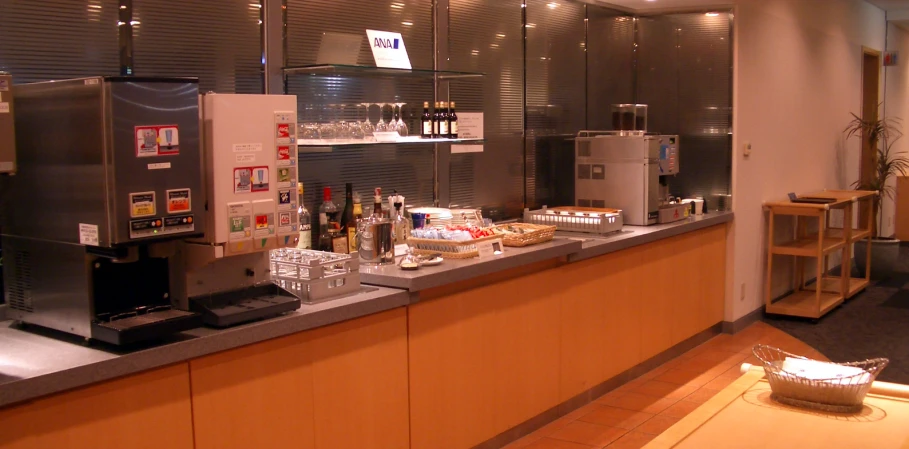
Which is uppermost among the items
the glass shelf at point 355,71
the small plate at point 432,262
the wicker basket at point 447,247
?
the glass shelf at point 355,71

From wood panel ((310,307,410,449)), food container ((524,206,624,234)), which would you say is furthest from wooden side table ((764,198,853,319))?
wood panel ((310,307,410,449))

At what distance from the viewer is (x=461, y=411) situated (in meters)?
3.74

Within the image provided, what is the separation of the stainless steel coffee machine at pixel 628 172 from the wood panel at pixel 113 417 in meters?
3.54

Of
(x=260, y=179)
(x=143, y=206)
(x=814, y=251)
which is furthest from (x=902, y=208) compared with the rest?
(x=143, y=206)

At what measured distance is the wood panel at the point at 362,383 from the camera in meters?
3.01

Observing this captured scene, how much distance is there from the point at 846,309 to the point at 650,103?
101 inches

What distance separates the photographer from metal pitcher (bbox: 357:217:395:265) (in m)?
3.66

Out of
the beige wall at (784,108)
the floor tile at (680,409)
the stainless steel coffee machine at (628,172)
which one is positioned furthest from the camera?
the beige wall at (784,108)

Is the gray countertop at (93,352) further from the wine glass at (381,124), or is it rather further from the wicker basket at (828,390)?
the wicker basket at (828,390)

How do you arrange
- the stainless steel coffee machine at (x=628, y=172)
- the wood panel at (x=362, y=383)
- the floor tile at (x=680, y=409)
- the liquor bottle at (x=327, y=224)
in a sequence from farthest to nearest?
the stainless steel coffee machine at (x=628, y=172), the floor tile at (x=680, y=409), the liquor bottle at (x=327, y=224), the wood panel at (x=362, y=383)

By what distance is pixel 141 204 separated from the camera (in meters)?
2.38

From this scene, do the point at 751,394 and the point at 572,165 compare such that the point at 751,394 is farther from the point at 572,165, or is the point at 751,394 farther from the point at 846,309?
the point at 846,309

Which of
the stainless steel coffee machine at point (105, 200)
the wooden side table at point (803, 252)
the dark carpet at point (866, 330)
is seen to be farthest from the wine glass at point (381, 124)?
the wooden side table at point (803, 252)

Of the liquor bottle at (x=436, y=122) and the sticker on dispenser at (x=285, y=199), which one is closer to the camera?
the sticker on dispenser at (x=285, y=199)
